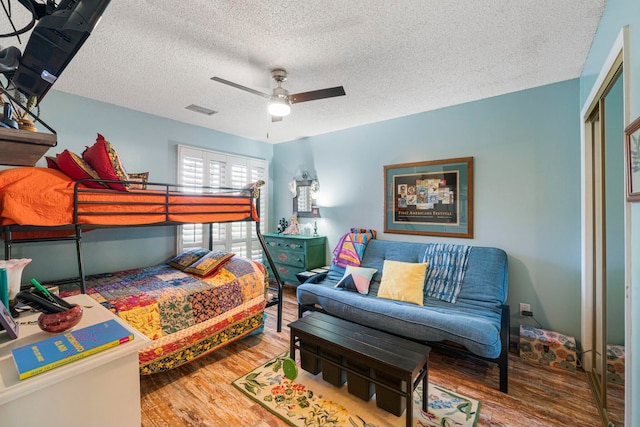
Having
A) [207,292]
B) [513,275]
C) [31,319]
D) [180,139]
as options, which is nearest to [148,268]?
[207,292]

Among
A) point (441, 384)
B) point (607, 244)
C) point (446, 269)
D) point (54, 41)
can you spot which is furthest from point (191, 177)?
point (607, 244)

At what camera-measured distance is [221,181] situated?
4.16 meters

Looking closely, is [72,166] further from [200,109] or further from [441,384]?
[441,384]

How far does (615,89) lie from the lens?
1.61m

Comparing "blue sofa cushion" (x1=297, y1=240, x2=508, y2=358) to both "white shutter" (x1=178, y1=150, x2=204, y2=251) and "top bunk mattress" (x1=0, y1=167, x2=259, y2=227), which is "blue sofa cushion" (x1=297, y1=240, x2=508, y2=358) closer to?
"top bunk mattress" (x1=0, y1=167, x2=259, y2=227)

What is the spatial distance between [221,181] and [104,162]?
2.06 metres

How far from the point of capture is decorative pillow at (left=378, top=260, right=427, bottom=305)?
9.26 ft

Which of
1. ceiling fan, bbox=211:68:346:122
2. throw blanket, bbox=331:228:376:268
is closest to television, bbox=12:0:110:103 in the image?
ceiling fan, bbox=211:68:346:122

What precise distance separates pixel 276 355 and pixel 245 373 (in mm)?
349

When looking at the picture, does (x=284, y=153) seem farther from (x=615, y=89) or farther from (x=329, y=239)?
(x=615, y=89)

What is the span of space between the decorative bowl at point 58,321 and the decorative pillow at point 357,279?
8.08 ft

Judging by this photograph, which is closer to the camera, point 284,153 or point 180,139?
point 180,139

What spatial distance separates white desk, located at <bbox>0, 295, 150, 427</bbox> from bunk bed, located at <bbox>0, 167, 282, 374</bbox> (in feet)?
3.62

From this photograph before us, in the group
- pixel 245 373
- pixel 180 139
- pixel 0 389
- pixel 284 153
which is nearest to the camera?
pixel 0 389
